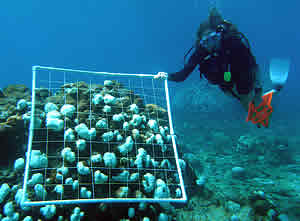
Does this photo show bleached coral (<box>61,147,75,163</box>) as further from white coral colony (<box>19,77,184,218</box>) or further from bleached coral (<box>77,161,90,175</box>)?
bleached coral (<box>77,161,90,175</box>)

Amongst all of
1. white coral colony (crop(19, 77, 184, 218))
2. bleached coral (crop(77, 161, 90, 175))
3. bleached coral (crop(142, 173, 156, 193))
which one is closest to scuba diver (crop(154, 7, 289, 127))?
white coral colony (crop(19, 77, 184, 218))

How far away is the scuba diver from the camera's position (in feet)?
12.4

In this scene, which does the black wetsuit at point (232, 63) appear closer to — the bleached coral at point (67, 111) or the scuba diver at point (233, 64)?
the scuba diver at point (233, 64)

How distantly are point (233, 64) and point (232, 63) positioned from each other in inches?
1.2

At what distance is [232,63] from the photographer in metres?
3.87

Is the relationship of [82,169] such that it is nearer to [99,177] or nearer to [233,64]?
[99,177]

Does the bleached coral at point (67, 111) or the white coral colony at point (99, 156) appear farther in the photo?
the bleached coral at point (67, 111)

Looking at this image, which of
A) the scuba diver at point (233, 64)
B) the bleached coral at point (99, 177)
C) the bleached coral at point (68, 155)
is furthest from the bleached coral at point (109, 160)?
the scuba diver at point (233, 64)

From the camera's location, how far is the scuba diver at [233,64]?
12.4 feet

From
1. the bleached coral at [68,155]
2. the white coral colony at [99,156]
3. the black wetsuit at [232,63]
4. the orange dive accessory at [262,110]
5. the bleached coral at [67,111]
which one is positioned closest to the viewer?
the white coral colony at [99,156]

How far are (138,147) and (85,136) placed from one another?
1188 millimetres

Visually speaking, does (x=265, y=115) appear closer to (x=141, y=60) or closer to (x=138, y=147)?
(x=138, y=147)

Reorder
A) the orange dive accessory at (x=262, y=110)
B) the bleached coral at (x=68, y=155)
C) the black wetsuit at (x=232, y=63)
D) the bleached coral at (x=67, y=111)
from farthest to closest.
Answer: the orange dive accessory at (x=262, y=110) < the bleached coral at (x=67, y=111) < the black wetsuit at (x=232, y=63) < the bleached coral at (x=68, y=155)

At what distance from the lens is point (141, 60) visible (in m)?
81.2
